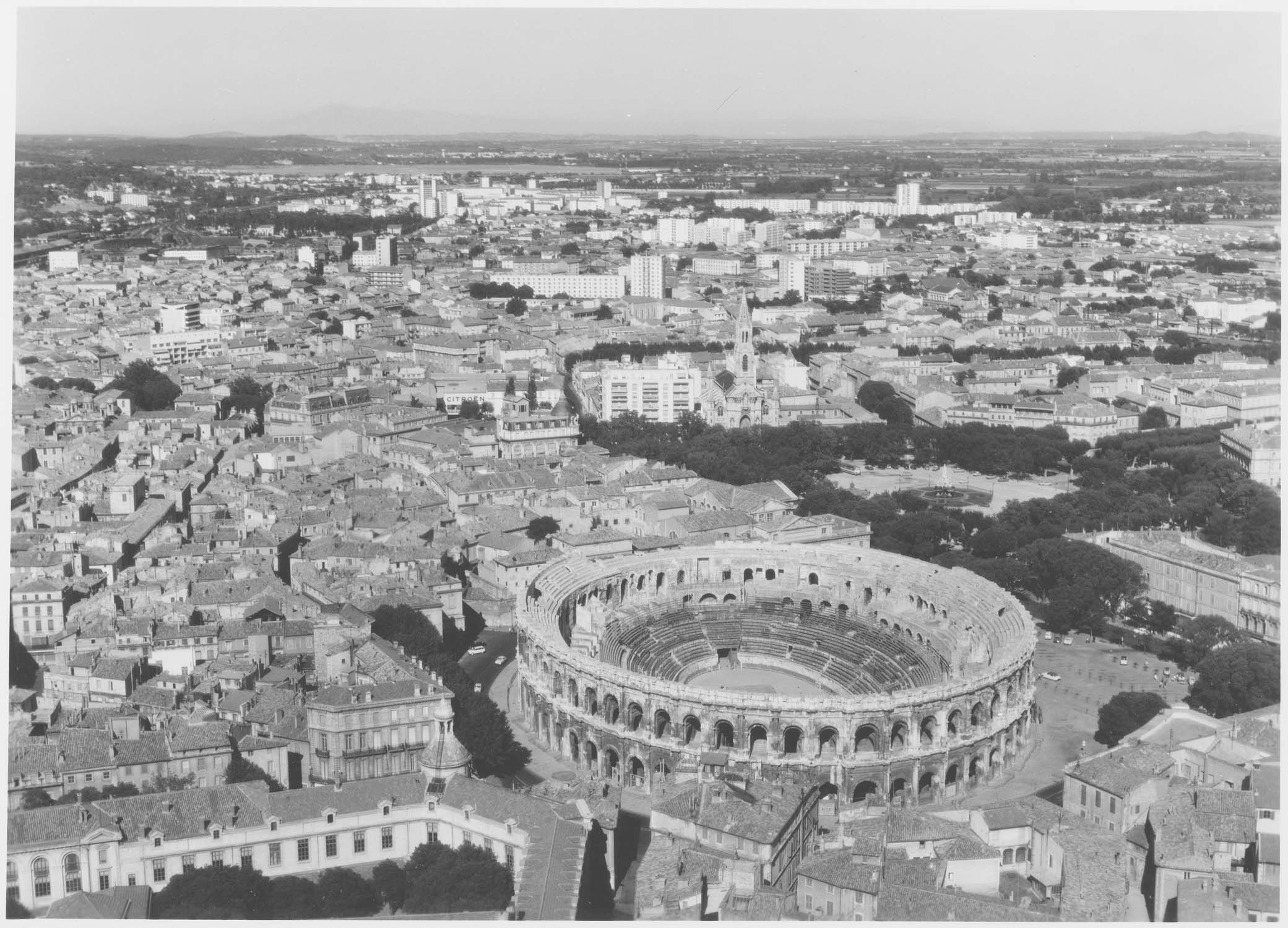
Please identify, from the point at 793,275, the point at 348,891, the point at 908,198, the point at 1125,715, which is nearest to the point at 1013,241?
the point at 793,275

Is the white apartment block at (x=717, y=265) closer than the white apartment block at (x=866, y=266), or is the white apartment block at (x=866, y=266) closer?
the white apartment block at (x=866, y=266)

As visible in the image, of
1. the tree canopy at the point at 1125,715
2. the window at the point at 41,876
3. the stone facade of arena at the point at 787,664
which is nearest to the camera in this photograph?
the window at the point at 41,876

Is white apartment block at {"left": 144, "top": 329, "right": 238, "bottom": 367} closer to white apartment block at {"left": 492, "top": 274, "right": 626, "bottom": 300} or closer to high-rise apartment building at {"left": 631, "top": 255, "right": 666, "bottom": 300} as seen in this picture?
white apartment block at {"left": 492, "top": 274, "right": 626, "bottom": 300}

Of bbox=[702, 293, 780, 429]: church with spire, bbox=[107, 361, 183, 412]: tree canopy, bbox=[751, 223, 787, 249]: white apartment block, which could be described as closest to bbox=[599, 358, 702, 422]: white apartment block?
bbox=[702, 293, 780, 429]: church with spire

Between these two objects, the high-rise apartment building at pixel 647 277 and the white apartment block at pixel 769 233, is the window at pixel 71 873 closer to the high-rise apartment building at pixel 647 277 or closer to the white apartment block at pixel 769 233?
the high-rise apartment building at pixel 647 277

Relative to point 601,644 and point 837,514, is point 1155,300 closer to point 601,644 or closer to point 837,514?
point 837,514

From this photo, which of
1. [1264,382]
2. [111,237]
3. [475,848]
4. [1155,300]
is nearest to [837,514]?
[475,848]

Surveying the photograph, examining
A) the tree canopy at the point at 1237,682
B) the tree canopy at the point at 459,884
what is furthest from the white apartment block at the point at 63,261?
the tree canopy at the point at 459,884

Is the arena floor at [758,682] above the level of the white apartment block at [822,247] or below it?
below
